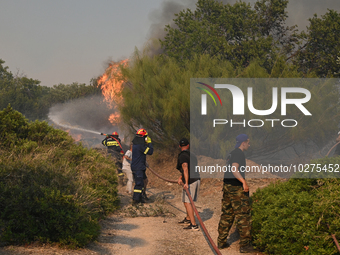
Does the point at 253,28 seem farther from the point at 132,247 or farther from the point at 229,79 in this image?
the point at 132,247

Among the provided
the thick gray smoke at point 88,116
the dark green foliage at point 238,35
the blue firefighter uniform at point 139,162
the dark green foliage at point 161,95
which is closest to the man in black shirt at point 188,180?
the blue firefighter uniform at point 139,162

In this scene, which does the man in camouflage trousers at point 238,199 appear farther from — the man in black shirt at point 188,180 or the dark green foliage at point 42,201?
the dark green foliage at point 42,201

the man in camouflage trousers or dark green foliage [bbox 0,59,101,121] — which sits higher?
dark green foliage [bbox 0,59,101,121]

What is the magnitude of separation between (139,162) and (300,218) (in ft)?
17.2

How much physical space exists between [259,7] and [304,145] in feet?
38.2

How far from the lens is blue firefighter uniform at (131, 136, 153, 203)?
948cm

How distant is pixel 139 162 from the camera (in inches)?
385

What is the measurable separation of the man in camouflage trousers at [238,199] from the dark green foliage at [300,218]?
20 centimetres

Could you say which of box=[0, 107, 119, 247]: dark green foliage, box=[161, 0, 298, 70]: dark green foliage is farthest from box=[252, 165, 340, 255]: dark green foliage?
box=[161, 0, 298, 70]: dark green foliage

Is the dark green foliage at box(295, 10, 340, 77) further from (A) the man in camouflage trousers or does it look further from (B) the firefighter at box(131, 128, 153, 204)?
(A) the man in camouflage trousers

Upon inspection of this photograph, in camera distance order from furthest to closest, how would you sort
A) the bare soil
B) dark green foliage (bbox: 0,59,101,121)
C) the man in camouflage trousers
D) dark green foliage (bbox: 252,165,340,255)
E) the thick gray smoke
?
dark green foliage (bbox: 0,59,101,121), the thick gray smoke, the man in camouflage trousers, the bare soil, dark green foliage (bbox: 252,165,340,255)

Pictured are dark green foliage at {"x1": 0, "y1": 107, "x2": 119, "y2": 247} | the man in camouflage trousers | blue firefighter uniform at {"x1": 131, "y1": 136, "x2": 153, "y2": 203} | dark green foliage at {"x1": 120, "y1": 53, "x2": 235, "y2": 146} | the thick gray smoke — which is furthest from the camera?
the thick gray smoke

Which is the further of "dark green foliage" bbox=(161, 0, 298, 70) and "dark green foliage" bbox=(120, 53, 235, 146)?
"dark green foliage" bbox=(161, 0, 298, 70)

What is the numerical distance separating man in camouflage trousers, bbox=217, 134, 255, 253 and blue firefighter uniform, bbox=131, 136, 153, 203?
364 centimetres
